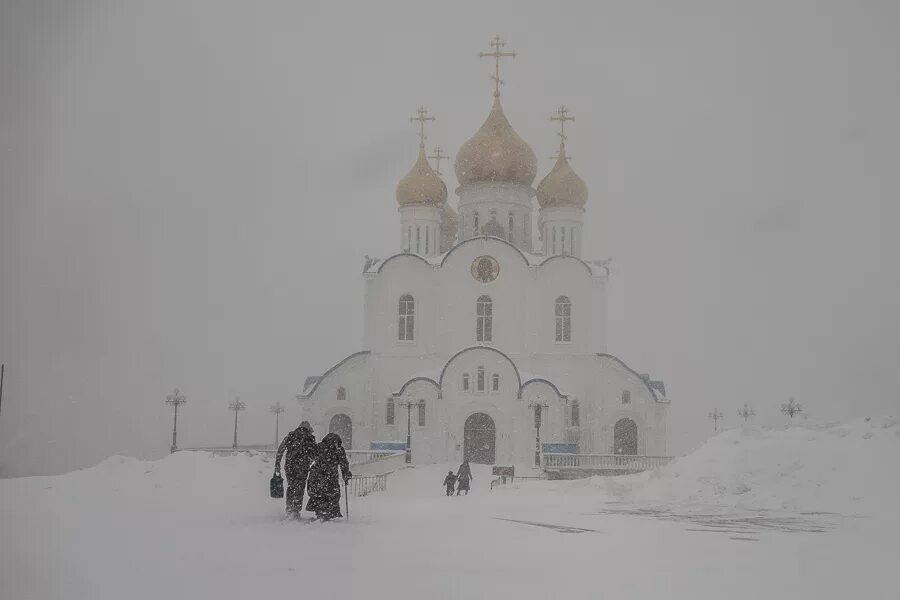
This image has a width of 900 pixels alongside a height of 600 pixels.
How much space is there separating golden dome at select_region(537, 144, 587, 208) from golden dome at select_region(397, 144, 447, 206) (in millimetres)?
4441

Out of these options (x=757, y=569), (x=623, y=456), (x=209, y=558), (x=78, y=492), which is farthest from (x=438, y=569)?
(x=623, y=456)

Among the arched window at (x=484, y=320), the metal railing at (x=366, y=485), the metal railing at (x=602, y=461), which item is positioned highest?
the arched window at (x=484, y=320)

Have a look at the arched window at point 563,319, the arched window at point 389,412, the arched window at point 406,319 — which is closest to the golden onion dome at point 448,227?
the arched window at point 406,319

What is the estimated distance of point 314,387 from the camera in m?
38.1

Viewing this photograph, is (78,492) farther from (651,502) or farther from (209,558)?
(651,502)

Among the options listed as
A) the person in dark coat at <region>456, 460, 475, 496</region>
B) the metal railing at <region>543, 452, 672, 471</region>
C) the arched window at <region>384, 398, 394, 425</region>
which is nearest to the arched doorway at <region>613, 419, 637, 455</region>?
the metal railing at <region>543, 452, 672, 471</region>

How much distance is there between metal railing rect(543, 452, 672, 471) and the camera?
31672 millimetres

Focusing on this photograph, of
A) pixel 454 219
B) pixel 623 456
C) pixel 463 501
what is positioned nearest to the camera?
pixel 463 501

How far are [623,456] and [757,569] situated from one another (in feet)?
78.4

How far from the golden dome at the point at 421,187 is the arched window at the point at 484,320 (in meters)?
5.88

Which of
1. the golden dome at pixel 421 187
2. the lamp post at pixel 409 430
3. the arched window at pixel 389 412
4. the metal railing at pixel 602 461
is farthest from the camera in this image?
the golden dome at pixel 421 187

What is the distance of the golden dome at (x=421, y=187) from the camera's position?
41031 millimetres

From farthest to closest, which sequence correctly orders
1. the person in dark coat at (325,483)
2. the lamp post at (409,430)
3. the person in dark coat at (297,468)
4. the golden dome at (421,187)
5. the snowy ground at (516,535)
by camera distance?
the golden dome at (421,187)
the lamp post at (409,430)
the person in dark coat at (297,468)
the person in dark coat at (325,483)
the snowy ground at (516,535)

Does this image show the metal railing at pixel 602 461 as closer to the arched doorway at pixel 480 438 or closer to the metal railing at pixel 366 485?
the arched doorway at pixel 480 438
